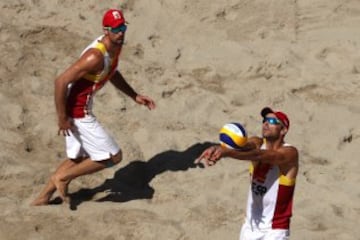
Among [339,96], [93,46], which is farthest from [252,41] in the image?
[93,46]

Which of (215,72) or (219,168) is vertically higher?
(215,72)

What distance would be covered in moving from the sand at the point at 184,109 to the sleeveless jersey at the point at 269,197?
1070mm

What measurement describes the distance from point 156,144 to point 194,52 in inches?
77.7

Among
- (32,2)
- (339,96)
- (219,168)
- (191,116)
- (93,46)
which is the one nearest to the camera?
(93,46)

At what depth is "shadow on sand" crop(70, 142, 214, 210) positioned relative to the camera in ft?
26.3

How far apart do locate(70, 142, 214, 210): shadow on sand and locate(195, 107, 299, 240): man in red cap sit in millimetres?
1783

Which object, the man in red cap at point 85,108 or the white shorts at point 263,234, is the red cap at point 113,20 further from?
the white shorts at point 263,234

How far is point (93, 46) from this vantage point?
728 centimetres

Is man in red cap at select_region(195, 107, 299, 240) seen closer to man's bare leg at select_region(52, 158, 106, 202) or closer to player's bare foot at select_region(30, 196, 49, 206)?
man's bare leg at select_region(52, 158, 106, 202)

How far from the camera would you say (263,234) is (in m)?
6.48

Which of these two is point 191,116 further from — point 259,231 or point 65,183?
point 259,231

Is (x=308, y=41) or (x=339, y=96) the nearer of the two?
(x=339, y=96)

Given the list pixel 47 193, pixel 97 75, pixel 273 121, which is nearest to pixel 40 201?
pixel 47 193

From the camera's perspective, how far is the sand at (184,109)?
7.69 m
